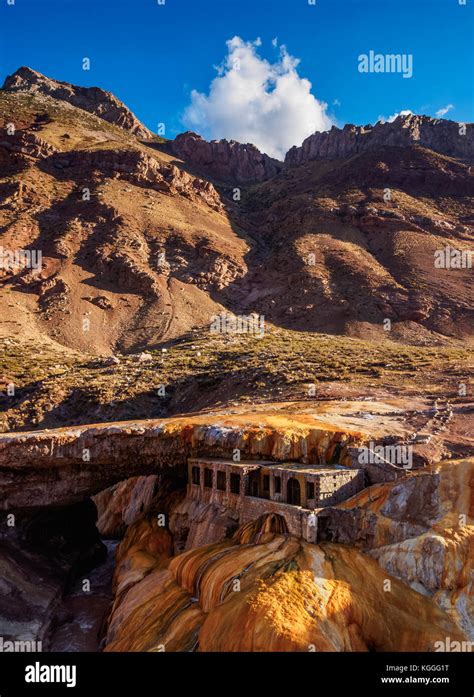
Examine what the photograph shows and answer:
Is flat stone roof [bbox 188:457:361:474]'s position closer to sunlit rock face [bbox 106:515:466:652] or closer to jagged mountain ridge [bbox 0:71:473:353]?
sunlit rock face [bbox 106:515:466:652]

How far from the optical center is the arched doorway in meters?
21.6

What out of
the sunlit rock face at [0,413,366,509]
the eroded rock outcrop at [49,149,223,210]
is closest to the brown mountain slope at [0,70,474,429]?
the eroded rock outcrop at [49,149,223,210]

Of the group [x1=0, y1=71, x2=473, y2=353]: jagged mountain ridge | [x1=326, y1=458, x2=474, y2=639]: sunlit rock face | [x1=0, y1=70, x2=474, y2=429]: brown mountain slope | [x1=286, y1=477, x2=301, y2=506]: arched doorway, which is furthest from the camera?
[x1=0, y1=71, x2=473, y2=353]: jagged mountain ridge

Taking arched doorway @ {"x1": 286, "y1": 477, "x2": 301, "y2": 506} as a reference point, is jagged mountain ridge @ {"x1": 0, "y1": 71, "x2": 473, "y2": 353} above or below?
above

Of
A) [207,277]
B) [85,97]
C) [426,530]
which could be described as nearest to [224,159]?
[85,97]

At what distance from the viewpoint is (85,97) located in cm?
14462

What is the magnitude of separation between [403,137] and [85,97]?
7650 centimetres

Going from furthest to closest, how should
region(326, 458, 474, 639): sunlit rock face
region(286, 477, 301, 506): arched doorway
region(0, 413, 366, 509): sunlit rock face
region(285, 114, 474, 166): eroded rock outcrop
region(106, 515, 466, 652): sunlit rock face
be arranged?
region(285, 114, 474, 166): eroded rock outcrop → region(0, 413, 366, 509): sunlit rock face → region(286, 477, 301, 506): arched doorway → region(326, 458, 474, 639): sunlit rock face → region(106, 515, 466, 652): sunlit rock face

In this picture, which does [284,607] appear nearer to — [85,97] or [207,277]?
[207,277]

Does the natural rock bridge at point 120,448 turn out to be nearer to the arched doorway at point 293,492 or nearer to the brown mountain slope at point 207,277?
the arched doorway at point 293,492

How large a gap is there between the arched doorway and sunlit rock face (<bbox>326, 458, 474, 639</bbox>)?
6.26 ft

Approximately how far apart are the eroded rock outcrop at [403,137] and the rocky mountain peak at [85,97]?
4523cm
